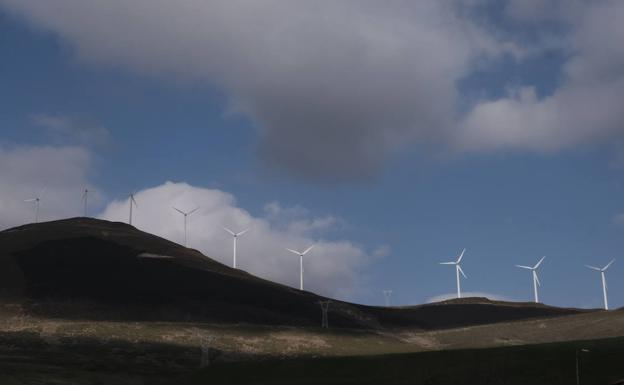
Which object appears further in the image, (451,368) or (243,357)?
(243,357)

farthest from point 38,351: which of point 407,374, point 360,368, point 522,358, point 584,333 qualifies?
point 584,333

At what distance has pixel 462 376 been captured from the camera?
305 feet

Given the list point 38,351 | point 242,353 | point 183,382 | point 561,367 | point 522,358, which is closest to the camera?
point 561,367

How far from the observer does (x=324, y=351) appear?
189 m

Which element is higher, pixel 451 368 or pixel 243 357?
pixel 243 357

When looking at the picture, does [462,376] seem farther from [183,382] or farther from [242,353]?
[242,353]

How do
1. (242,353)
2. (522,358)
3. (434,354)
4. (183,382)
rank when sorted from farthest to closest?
(242,353), (183,382), (434,354), (522,358)

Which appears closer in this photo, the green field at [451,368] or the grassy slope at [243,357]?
the green field at [451,368]

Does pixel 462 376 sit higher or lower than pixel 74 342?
lower

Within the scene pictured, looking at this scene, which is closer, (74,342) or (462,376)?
(462,376)

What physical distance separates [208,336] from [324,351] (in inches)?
1056

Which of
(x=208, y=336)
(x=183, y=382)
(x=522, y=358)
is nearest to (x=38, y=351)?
(x=208, y=336)

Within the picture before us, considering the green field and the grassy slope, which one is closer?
the green field

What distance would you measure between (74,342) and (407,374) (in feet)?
319
